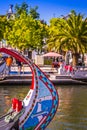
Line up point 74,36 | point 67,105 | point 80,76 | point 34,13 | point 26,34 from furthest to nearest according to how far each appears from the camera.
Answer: point 34,13 < point 26,34 < point 74,36 < point 80,76 < point 67,105

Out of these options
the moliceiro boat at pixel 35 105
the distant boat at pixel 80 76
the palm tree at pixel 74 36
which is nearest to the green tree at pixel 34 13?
the palm tree at pixel 74 36

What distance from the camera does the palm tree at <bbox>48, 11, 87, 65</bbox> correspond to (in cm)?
5278

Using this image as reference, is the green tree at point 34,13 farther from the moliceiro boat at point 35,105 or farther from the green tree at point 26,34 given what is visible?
the moliceiro boat at point 35,105

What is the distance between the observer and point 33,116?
57.4ft

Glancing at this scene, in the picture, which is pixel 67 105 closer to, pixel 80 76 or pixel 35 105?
pixel 35 105

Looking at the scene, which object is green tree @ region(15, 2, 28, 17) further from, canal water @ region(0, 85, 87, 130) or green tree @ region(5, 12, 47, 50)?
canal water @ region(0, 85, 87, 130)

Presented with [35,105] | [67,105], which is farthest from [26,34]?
[35,105]

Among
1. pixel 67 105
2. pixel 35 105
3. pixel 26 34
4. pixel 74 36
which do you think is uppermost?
pixel 26 34

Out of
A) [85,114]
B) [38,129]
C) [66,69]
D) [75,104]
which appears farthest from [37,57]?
[38,129]

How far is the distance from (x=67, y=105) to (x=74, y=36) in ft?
79.3

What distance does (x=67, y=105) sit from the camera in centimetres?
3002

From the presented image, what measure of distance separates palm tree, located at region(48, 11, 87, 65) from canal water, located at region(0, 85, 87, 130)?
1111cm

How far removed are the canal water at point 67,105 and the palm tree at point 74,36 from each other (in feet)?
36.4

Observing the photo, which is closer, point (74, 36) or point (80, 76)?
point (80, 76)
